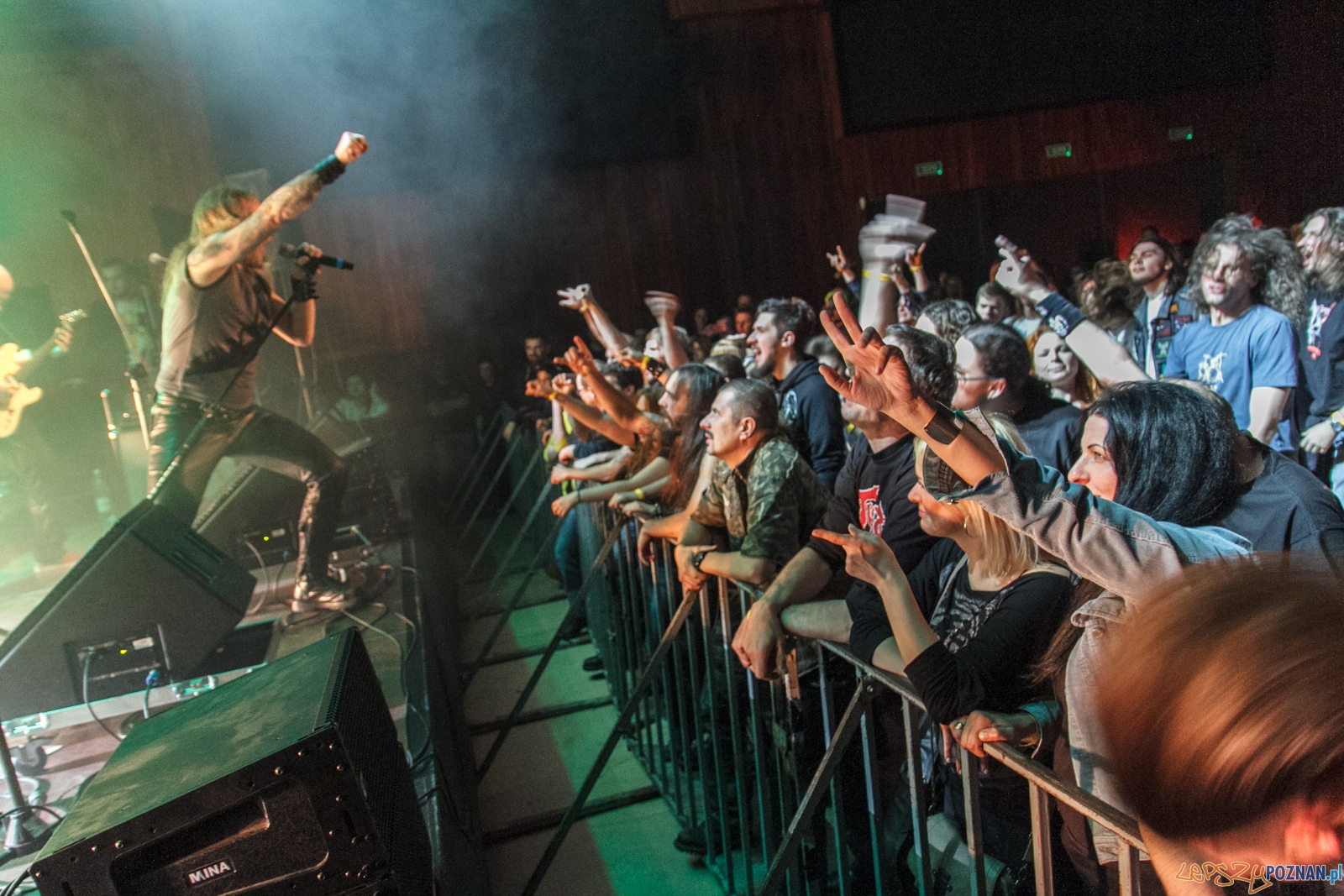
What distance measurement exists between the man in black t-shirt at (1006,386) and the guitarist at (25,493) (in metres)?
5.69

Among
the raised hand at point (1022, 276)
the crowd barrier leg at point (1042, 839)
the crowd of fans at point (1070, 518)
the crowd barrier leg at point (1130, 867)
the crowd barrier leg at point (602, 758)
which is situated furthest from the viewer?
the raised hand at point (1022, 276)

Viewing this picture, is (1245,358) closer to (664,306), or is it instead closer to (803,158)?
(664,306)

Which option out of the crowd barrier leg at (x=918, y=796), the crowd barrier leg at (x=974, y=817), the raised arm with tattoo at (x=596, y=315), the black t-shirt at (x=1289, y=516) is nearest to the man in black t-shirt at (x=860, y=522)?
the crowd barrier leg at (x=918, y=796)

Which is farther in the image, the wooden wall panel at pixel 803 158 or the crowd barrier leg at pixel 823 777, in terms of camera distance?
the wooden wall panel at pixel 803 158

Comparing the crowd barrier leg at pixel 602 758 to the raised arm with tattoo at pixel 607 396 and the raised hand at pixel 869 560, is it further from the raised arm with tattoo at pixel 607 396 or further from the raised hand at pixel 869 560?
the raised arm with tattoo at pixel 607 396

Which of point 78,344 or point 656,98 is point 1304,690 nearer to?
point 78,344

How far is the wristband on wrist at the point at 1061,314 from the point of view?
2.81 metres

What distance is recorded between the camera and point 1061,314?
2832mm

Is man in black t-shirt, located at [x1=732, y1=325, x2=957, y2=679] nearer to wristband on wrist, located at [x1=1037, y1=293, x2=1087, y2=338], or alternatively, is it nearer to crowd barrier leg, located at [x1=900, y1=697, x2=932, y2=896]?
crowd barrier leg, located at [x1=900, y1=697, x2=932, y2=896]

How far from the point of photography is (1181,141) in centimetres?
1091

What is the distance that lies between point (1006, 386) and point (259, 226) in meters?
2.76

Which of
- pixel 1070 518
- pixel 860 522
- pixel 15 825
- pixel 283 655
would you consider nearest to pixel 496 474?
pixel 283 655

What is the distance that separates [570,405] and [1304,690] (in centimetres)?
351

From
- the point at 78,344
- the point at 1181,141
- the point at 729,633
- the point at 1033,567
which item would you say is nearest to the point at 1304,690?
the point at 1033,567
